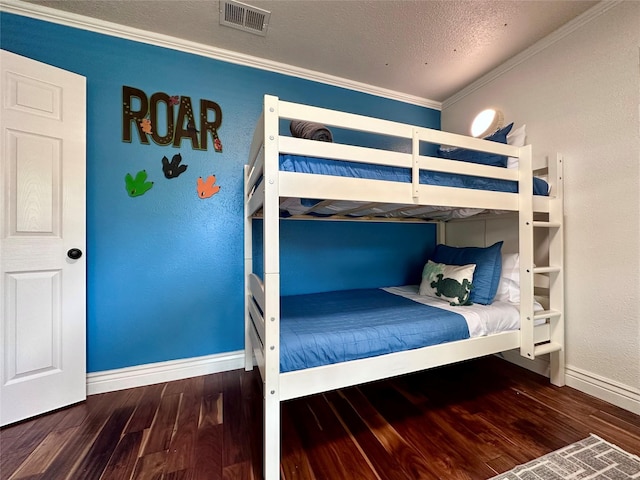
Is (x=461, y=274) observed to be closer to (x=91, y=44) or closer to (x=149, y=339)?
(x=149, y=339)

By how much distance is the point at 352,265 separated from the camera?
2.40 meters

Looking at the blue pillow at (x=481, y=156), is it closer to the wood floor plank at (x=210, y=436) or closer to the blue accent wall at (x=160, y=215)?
the blue accent wall at (x=160, y=215)

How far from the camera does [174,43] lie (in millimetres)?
1870

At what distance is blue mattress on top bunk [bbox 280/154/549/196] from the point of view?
1.09m

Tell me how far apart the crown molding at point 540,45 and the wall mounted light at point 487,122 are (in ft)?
0.96

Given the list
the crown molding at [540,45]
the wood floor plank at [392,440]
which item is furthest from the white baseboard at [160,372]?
the crown molding at [540,45]

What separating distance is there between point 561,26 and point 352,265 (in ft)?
7.45

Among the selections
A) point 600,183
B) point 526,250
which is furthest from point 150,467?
point 600,183

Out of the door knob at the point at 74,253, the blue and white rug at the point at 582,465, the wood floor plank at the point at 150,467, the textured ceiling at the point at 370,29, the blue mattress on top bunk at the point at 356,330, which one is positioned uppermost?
the textured ceiling at the point at 370,29

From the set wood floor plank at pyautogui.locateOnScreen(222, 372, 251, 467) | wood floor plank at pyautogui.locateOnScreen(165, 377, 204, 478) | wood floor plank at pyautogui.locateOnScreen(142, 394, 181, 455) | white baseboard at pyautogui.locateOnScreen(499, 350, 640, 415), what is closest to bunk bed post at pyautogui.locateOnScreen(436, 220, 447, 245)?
white baseboard at pyautogui.locateOnScreen(499, 350, 640, 415)

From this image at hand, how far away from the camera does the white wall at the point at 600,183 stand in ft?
4.86

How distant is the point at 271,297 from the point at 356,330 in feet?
1.49

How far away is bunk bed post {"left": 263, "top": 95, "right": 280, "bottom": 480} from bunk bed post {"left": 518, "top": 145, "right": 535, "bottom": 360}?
4.92 feet

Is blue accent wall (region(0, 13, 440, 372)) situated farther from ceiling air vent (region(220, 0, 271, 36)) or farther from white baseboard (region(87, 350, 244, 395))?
ceiling air vent (region(220, 0, 271, 36))
